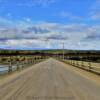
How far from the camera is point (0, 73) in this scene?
1133 inches

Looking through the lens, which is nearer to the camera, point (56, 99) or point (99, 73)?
point (56, 99)

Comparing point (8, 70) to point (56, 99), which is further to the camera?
point (8, 70)

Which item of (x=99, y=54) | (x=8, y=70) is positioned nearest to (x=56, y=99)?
(x=8, y=70)

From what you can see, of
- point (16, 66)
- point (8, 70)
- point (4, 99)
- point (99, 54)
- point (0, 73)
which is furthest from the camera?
point (99, 54)

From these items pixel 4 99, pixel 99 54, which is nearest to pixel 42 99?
pixel 4 99

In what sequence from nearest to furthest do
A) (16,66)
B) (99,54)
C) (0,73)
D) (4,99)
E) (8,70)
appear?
(4,99), (0,73), (8,70), (16,66), (99,54)

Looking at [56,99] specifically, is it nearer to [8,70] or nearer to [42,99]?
[42,99]

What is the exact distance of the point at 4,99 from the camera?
11570 mm

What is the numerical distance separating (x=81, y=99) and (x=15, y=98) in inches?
105

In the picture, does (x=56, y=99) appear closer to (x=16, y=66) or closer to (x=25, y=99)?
(x=25, y=99)

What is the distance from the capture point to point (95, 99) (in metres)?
11.7

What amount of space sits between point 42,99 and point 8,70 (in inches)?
833

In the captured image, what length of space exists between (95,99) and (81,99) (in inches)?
22.4

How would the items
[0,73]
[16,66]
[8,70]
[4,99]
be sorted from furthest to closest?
[16,66] < [8,70] < [0,73] < [4,99]
